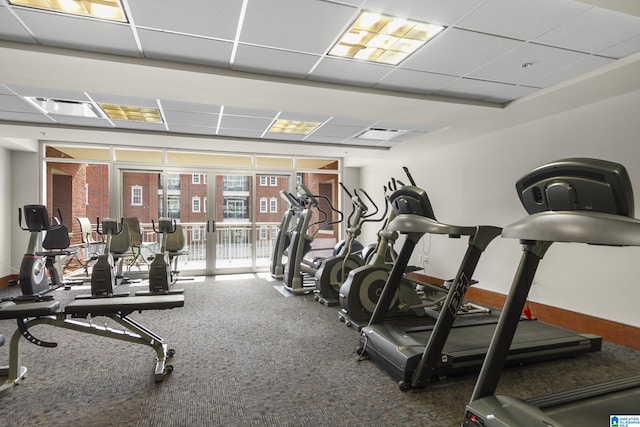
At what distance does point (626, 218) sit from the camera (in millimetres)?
1354

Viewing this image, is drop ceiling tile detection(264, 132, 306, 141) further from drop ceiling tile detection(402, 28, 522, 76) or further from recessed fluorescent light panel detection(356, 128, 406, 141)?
drop ceiling tile detection(402, 28, 522, 76)

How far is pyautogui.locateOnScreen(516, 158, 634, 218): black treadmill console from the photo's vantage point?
1379 mm

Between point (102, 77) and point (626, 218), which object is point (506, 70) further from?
point (102, 77)

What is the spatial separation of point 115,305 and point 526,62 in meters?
3.89

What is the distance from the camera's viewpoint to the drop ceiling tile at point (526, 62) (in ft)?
9.13

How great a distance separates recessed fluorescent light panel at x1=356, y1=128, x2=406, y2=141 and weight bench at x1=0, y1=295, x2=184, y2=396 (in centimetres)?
390

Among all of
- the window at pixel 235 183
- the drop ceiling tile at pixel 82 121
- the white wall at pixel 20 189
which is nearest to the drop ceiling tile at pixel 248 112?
the drop ceiling tile at pixel 82 121

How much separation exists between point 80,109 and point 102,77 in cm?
167

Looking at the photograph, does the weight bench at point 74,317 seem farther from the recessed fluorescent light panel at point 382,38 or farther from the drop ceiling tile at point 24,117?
the drop ceiling tile at point 24,117

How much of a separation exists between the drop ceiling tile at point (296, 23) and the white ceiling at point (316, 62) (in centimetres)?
1

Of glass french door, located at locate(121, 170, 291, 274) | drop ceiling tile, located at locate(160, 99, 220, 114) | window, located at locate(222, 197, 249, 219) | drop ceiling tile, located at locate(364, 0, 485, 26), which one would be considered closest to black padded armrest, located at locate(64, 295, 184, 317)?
drop ceiling tile, located at locate(160, 99, 220, 114)

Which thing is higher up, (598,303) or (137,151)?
(137,151)

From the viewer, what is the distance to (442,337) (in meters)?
2.51

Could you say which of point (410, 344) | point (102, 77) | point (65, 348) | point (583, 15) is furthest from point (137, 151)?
point (583, 15)
